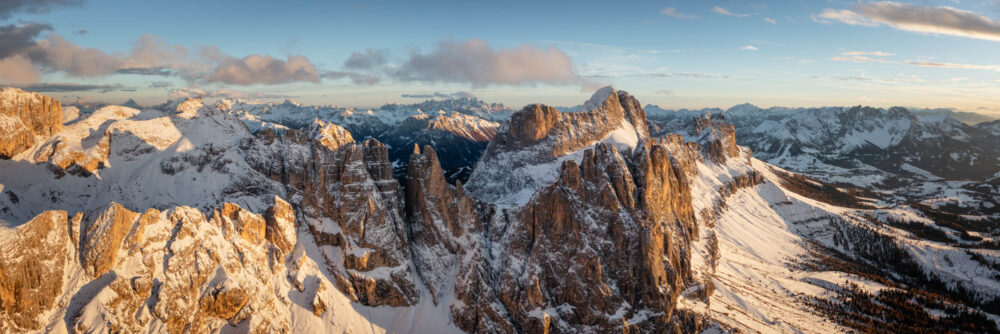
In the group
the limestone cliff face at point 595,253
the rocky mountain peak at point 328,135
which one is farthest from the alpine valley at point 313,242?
the rocky mountain peak at point 328,135

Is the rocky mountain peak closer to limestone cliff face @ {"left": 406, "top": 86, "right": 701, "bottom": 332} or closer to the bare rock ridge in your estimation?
the bare rock ridge

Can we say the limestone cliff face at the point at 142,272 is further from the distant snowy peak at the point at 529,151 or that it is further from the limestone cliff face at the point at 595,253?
the distant snowy peak at the point at 529,151

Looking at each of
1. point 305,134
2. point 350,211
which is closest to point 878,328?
point 350,211

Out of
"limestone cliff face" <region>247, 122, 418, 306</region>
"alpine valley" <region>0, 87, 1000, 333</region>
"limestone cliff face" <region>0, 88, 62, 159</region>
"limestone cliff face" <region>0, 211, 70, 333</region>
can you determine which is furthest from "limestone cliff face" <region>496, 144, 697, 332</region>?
"limestone cliff face" <region>0, 88, 62, 159</region>

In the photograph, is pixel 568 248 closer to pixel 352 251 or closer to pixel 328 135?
pixel 352 251

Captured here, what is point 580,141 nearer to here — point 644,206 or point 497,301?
point 644,206

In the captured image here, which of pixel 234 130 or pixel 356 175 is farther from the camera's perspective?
pixel 234 130
